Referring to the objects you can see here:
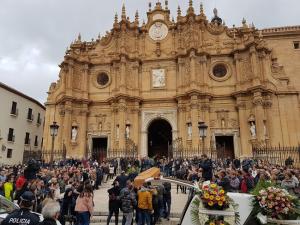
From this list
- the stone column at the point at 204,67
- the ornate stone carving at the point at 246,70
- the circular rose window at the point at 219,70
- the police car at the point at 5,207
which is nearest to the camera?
the police car at the point at 5,207

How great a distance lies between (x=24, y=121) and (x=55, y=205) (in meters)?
32.1

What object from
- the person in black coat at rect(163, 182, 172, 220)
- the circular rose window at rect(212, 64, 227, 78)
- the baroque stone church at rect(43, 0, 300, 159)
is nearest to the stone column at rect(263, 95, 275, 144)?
the baroque stone church at rect(43, 0, 300, 159)

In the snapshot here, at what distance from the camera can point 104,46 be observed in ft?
103

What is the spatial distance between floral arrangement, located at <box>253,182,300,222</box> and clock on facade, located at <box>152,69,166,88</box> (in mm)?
25322

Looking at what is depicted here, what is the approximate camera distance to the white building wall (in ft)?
95.5

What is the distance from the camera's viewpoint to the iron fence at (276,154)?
2227 centimetres

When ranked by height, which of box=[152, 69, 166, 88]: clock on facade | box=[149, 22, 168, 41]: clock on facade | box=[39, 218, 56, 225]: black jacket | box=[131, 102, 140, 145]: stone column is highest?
box=[149, 22, 168, 41]: clock on facade

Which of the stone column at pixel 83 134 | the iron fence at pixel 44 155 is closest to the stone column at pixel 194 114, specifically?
the stone column at pixel 83 134

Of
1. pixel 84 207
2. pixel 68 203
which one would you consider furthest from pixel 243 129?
pixel 84 207

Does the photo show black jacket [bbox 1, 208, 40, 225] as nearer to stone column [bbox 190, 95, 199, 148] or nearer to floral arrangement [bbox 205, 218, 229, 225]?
floral arrangement [bbox 205, 218, 229, 225]

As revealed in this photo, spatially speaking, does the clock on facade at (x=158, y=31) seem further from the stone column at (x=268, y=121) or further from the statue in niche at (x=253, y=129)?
the statue in niche at (x=253, y=129)

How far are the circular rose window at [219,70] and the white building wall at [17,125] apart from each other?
22177mm

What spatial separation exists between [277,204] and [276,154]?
2124cm

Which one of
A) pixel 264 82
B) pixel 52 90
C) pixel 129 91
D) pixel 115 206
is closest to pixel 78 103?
pixel 52 90
